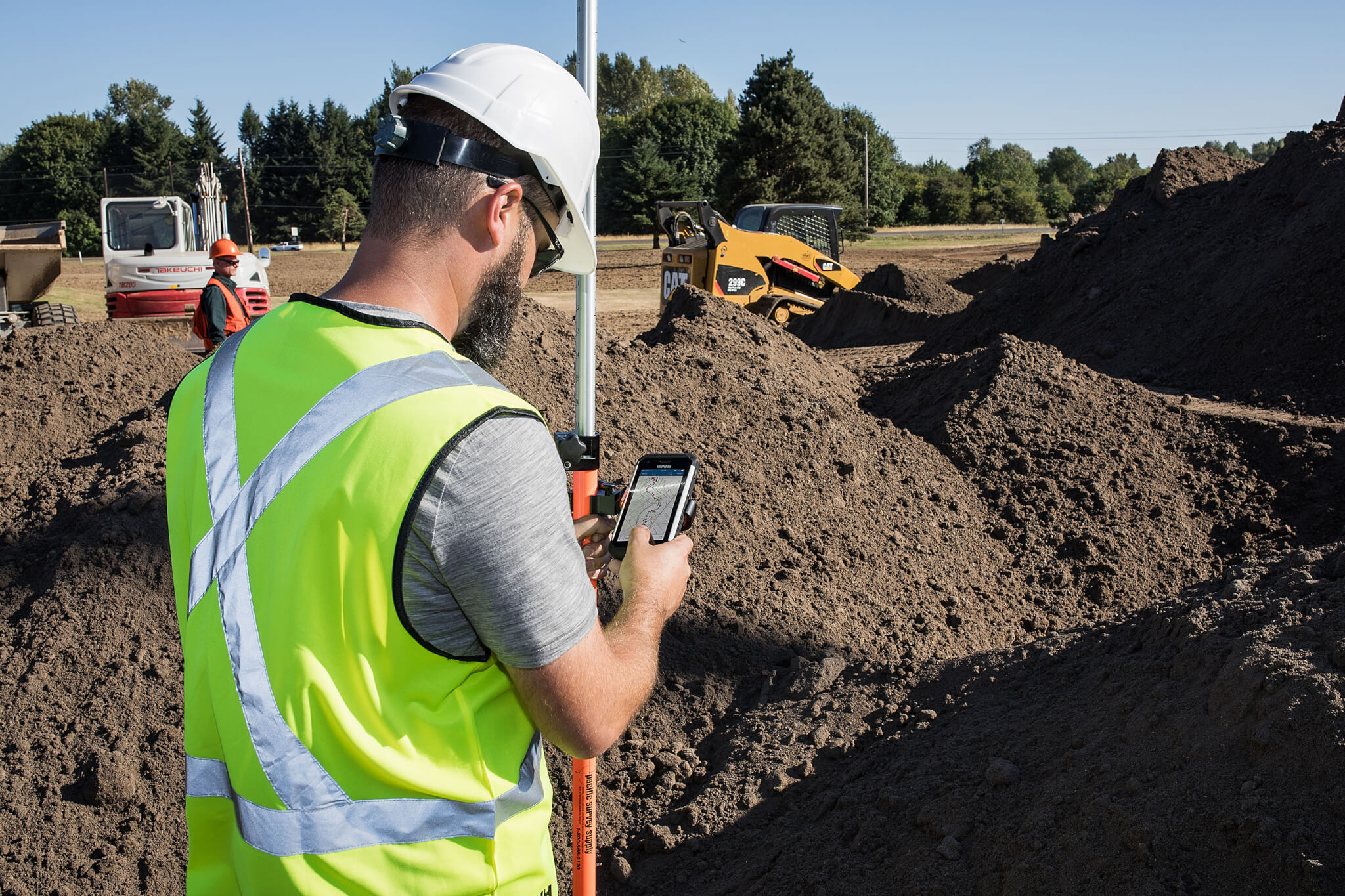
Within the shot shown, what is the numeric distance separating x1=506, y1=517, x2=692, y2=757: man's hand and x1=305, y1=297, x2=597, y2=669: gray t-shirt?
0.03m

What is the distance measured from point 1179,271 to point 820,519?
20.2 ft

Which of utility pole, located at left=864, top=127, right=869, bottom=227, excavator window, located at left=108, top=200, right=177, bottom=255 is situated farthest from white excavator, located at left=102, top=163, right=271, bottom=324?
utility pole, located at left=864, top=127, right=869, bottom=227

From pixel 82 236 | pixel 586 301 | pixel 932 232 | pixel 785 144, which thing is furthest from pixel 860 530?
pixel 82 236

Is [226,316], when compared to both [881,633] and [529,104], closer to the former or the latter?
[881,633]

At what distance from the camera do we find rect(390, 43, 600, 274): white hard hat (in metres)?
1.41

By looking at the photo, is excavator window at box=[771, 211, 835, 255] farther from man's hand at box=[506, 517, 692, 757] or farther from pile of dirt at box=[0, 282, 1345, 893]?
man's hand at box=[506, 517, 692, 757]

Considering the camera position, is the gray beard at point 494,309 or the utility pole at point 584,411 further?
the utility pole at point 584,411

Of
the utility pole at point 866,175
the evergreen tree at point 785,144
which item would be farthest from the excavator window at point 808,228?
the utility pole at point 866,175

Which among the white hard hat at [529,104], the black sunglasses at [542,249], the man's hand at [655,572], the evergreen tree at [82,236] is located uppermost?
the evergreen tree at [82,236]

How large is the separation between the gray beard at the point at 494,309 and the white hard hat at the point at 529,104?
132mm

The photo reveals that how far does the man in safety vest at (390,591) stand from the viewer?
1121 mm

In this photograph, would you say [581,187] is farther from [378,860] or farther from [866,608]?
[866,608]

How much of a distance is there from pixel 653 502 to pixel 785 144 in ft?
107

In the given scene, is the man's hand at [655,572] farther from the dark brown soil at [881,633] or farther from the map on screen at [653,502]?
the dark brown soil at [881,633]
